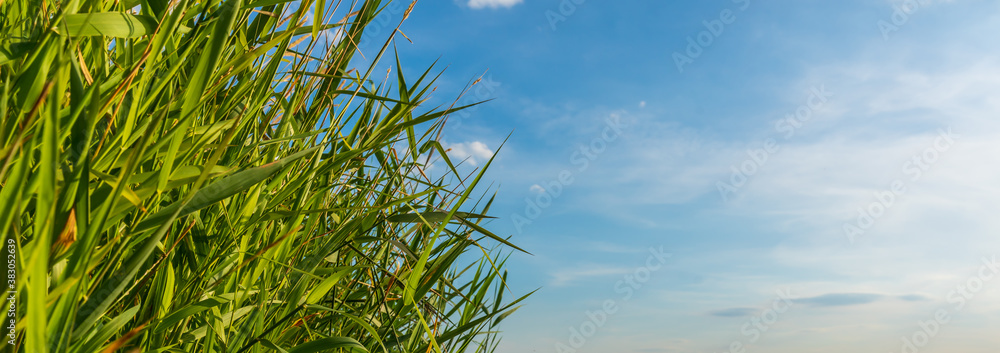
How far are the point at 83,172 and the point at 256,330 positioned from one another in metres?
0.60

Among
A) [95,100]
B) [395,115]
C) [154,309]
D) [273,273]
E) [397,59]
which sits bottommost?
[154,309]

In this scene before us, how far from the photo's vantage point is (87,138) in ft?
2.01

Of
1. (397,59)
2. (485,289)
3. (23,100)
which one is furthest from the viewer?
(485,289)

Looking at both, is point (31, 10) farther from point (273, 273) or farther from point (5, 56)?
point (273, 273)

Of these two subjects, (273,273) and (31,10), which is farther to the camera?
(273,273)

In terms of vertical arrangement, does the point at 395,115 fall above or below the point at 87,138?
above

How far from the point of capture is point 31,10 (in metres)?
0.94

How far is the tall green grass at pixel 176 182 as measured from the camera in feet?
2.04

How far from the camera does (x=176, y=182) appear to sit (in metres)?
0.79

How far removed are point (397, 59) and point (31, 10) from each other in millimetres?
688

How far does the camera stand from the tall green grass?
2.04 feet

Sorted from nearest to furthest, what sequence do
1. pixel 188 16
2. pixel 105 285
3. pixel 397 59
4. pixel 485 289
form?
pixel 105 285 < pixel 188 16 < pixel 397 59 < pixel 485 289

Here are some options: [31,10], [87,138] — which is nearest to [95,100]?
[87,138]

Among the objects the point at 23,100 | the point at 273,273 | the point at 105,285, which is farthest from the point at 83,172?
the point at 273,273
